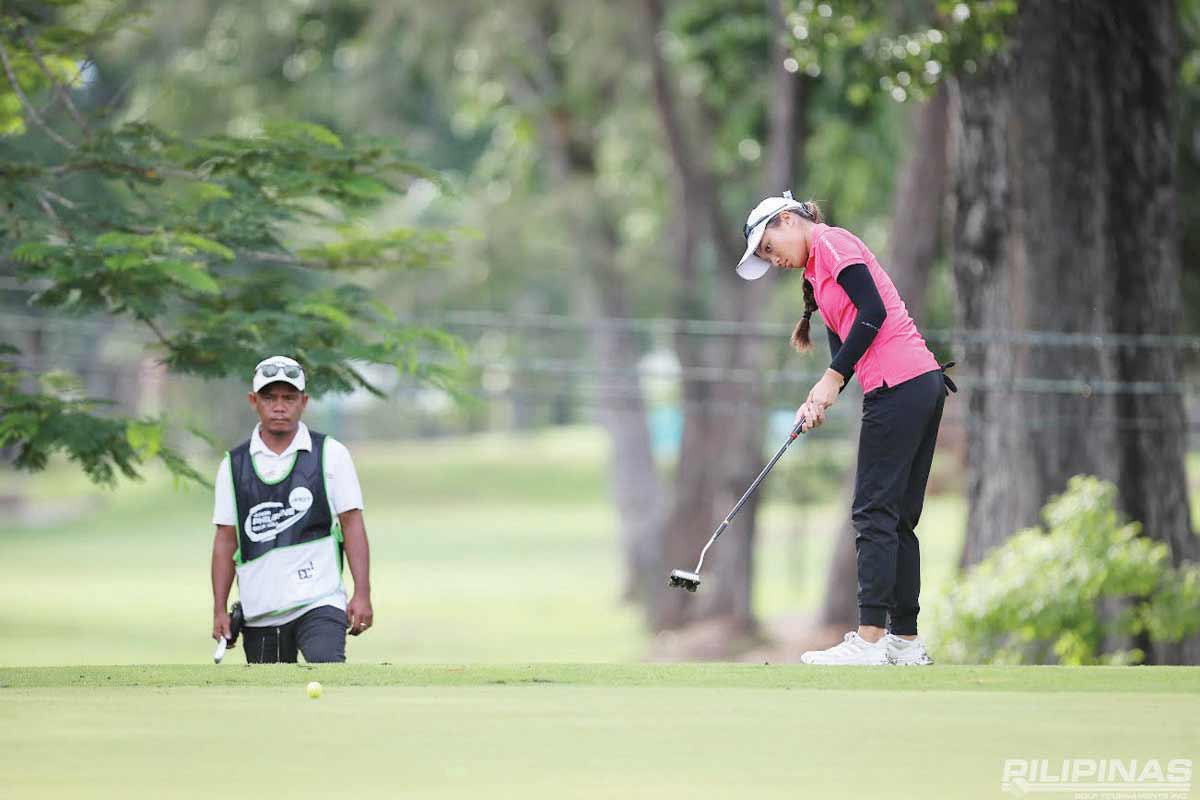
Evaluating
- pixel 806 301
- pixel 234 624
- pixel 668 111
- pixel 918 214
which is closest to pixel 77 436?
pixel 234 624

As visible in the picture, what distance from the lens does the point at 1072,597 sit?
11.0m

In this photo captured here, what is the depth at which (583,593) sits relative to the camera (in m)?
31.4

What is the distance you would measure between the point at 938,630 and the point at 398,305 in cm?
1463

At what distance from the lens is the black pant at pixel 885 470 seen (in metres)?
6.86

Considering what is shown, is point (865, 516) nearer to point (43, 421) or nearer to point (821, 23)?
point (43, 421)

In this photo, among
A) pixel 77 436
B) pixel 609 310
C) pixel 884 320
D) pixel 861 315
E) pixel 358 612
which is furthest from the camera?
pixel 609 310

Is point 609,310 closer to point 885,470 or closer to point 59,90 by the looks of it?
point 59,90

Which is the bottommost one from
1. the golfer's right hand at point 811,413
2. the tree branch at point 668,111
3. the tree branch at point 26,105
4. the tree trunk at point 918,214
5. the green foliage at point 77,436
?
the golfer's right hand at point 811,413

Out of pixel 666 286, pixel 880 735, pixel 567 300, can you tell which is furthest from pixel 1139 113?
pixel 567 300

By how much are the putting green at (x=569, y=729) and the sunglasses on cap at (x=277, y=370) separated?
47.8 inches

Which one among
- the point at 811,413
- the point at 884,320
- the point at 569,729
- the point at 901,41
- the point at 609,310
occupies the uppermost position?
the point at 901,41

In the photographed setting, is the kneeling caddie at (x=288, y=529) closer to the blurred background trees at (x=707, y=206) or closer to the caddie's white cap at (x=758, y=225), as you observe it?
the caddie's white cap at (x=758, y=225)

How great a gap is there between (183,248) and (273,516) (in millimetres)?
2377

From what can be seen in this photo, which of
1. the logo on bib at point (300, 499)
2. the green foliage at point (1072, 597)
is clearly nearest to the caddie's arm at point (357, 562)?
the logo on bib at point (300, 499)
